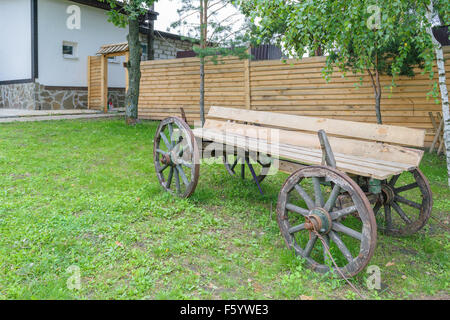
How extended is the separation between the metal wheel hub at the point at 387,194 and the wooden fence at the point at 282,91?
325cm

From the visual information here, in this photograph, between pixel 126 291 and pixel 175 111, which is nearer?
pixel 126 291

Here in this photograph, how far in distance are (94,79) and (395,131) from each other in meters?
13.0

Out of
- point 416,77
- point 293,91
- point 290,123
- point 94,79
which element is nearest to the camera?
point 290,123

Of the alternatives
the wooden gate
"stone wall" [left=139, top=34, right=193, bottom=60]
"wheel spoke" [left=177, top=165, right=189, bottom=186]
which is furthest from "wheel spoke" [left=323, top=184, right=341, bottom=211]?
"stone wall" [left=139, top=34, right=193, bottom=60]

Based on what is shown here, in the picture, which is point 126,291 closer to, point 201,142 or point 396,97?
point 201,142

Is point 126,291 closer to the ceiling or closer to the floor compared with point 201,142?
closer to the floor

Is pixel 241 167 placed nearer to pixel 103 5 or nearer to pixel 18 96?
pixel 18 96

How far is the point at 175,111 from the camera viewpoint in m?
10.6

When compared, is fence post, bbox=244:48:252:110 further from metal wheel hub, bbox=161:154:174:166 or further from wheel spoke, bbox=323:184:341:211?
wheel spoke, bbox=323:184:341:211

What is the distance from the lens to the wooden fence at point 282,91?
716cm

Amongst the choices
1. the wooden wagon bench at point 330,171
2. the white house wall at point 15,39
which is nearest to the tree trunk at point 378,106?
the wooden wagon bench at point 330,171

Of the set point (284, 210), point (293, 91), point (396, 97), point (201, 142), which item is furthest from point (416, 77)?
point (284, 210)

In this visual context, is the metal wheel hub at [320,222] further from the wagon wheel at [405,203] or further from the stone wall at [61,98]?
the stone wall at [61,98]

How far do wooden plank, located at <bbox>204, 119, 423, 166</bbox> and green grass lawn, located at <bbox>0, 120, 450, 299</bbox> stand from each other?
76 cm
